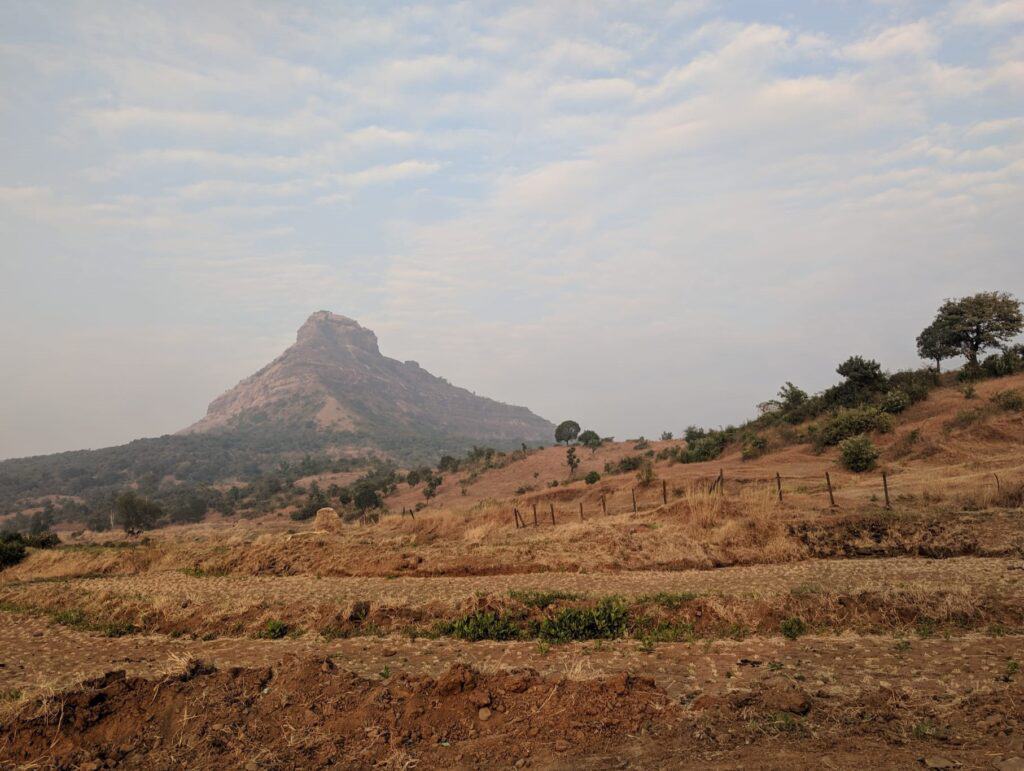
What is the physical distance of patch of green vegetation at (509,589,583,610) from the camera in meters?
11.5

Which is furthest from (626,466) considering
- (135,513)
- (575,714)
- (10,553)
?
(135,513)

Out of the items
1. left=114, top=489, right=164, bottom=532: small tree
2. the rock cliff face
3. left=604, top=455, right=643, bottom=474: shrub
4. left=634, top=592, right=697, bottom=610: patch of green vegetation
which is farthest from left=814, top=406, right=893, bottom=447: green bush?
the rock cliff face

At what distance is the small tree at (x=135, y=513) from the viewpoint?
54.8 metres

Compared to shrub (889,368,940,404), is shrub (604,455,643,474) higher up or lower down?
lower down

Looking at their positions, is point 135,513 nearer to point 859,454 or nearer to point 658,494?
point 658,494

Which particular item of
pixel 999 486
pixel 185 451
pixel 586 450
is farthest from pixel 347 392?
pixel 999 486

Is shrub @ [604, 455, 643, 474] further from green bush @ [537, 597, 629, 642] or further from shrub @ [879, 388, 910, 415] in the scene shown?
green bush @ [537, 597, 629, 642]

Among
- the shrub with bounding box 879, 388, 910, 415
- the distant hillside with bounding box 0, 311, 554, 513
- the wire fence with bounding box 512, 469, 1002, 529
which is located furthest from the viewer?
the distant hillside with bounding box 0, 311, 554, 513

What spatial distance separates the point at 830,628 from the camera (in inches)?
366

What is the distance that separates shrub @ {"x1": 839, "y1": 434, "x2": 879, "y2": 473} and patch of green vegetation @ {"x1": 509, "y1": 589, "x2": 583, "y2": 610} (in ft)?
78.8

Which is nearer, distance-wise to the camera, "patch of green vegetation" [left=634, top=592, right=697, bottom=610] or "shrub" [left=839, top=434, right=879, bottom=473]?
"patch of green vegetation" [left=634, top=592, right=697, bottom=610]

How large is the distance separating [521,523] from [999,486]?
55.6ft

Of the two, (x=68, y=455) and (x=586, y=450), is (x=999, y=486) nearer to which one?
(x=586, y=450)

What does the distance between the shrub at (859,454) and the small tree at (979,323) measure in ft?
55.9
